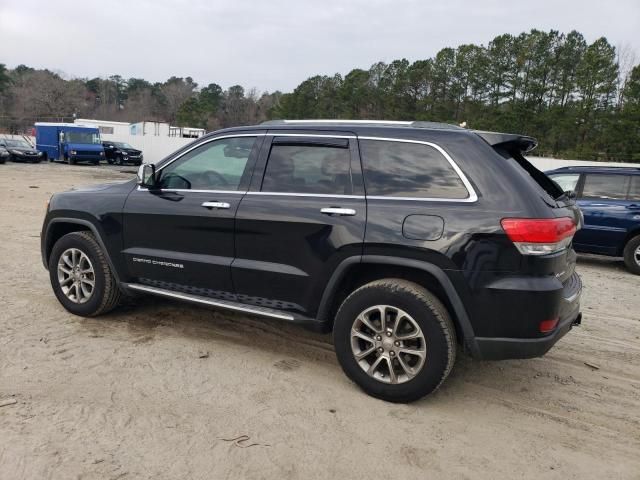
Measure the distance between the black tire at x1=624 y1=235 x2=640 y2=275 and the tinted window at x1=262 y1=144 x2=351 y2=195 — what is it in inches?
248

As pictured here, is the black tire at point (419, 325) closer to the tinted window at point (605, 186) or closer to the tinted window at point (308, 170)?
the tinted window at point (308, 170)

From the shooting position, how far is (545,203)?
3209mm

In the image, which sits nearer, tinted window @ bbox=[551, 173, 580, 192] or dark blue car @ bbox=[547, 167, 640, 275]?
dark blue car @ bbox=[547, 167, 640, 275]

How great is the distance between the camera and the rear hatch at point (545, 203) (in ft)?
10.1

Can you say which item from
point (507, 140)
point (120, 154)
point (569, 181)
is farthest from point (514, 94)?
point (507, 140)

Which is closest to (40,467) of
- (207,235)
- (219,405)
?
(219,405)

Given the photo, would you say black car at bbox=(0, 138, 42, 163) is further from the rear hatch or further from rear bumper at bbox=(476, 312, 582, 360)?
rear bumper at bbox=(476, 312, 582, 360)

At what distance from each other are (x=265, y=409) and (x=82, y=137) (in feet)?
99.8

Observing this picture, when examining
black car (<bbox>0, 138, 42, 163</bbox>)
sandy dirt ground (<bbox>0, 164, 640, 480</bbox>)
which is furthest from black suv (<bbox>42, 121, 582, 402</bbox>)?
black car (<bbox>0, 138, 42, 163</bbox>)

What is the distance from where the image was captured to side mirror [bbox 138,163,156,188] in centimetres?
429

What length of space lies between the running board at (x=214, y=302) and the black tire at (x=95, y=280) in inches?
9.6

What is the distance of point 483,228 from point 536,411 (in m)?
1.35

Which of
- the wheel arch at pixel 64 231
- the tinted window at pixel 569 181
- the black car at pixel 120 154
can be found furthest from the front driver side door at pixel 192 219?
Answer: the black car at pixel 120 154

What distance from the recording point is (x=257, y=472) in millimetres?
2699
